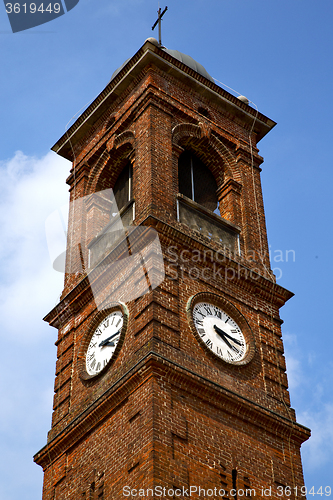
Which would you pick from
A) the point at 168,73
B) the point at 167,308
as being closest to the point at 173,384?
the point at 167,308

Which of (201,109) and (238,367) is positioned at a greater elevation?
(201,109)

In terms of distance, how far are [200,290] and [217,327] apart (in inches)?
40.3

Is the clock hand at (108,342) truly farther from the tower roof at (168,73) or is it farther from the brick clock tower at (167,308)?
the tower roof at (168,73)

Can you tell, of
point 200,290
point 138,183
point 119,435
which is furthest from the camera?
point 138,183

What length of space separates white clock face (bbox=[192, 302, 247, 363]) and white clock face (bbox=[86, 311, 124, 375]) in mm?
1915

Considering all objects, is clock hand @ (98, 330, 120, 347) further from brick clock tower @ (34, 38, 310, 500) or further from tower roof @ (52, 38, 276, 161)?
tower roof @ (52, 38, 276, 161)

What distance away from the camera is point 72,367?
2284cm

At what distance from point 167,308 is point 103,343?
6.71ft

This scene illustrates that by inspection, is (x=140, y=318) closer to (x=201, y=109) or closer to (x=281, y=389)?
(x=281, y=389)

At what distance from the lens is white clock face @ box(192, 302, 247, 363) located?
21484 millimetres

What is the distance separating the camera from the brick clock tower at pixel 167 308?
63.5ft

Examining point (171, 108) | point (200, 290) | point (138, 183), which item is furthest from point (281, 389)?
point (171, 108)

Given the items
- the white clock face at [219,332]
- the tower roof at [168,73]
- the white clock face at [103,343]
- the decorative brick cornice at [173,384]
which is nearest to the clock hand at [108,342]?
the white clock face at [103,343]

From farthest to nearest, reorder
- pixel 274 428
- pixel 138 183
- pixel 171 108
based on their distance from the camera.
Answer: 1. pixel 171 108
2. pixel 138 183
3. pixel 274 428
